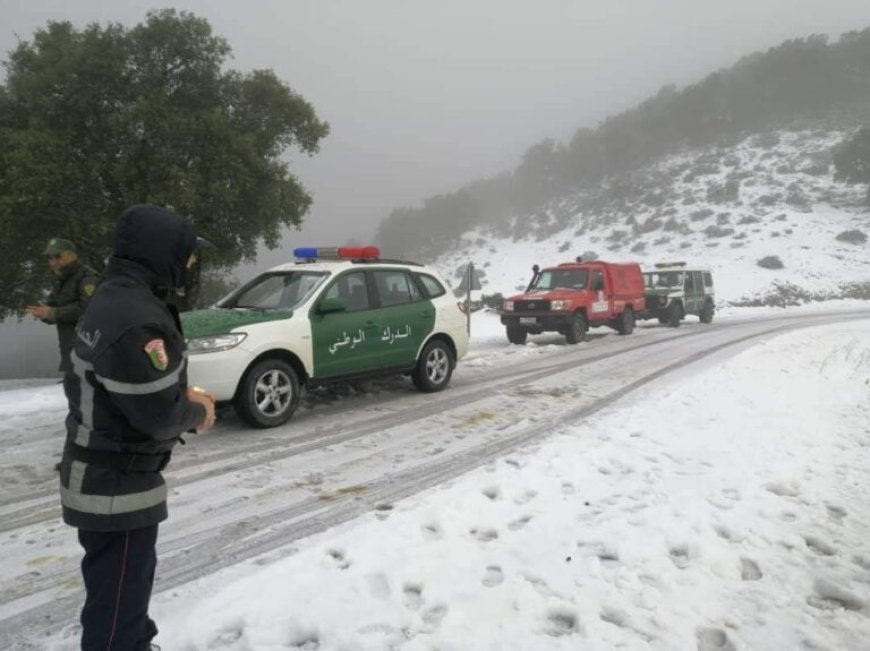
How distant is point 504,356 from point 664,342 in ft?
16.1

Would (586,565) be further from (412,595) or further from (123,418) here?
(123,418)

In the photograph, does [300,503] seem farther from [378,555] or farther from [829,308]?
[829,308]

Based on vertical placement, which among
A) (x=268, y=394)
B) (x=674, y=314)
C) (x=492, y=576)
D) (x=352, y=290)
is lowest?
(x=492, y=576)

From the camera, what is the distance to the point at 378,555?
131 inches

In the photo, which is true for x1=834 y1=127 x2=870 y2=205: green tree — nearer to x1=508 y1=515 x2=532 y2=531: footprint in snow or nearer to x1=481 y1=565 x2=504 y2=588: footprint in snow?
x1=508 y1=515 x2=532 y2=531: footprint in snow

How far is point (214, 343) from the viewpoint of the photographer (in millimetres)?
5633

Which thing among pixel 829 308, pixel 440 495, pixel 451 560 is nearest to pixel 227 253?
pixel 440 495

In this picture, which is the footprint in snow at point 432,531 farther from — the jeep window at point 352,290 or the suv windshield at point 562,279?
the suv windshield at point 562,279

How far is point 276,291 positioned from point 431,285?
2.30 metres

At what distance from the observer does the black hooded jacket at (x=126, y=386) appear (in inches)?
73.4

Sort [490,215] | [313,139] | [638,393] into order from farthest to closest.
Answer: [490,215] → [313,139] → [638,393]

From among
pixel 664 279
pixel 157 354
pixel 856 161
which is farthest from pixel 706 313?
pixel 856 161

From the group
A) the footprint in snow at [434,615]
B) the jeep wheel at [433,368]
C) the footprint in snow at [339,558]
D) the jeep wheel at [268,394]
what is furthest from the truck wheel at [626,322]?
the footprint in snow at [434,615]

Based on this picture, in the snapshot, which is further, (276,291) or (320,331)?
(276,291)
